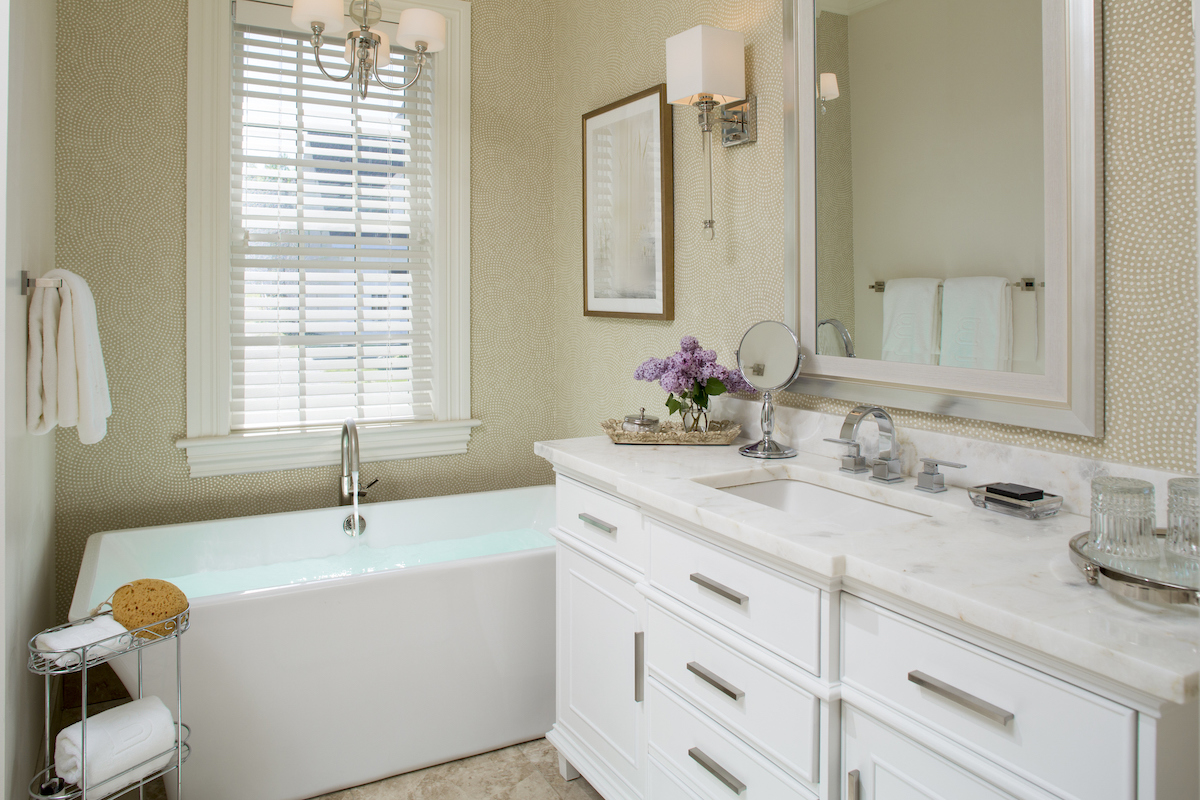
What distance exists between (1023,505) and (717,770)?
2.38ft

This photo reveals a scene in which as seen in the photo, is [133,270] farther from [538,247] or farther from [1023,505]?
[1023,505]

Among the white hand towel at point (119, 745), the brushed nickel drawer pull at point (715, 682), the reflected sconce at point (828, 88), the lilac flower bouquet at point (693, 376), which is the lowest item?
the white hand towel at point (119, 745)

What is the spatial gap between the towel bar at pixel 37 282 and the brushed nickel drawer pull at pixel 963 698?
193cm

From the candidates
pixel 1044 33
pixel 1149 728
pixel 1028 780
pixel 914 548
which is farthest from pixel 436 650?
pixel 1044 33

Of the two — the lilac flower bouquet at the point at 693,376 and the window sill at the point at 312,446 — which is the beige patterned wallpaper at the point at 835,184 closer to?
the lilac flower bouquet at the point at 693,376

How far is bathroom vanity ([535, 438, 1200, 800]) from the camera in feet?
2.86

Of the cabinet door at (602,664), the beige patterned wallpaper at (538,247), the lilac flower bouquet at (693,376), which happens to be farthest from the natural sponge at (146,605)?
the lilac flower bouquet at (693,376)

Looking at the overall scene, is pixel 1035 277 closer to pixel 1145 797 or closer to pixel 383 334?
pixel 1145 797

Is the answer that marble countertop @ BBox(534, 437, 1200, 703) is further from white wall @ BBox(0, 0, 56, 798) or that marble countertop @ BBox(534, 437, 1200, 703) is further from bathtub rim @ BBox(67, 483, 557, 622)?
white wall @ BBox(0, 0, 56, 798)

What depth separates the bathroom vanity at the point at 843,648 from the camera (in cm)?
87

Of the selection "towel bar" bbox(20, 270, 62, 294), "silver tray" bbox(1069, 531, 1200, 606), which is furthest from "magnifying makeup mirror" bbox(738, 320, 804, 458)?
"towel bar" bbox(20, 270, 62, 294)

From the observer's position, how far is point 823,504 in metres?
1.70

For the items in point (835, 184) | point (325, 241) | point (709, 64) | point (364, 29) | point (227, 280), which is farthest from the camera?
point (325, 241)

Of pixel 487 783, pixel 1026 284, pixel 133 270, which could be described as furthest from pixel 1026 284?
pixel 133 270
